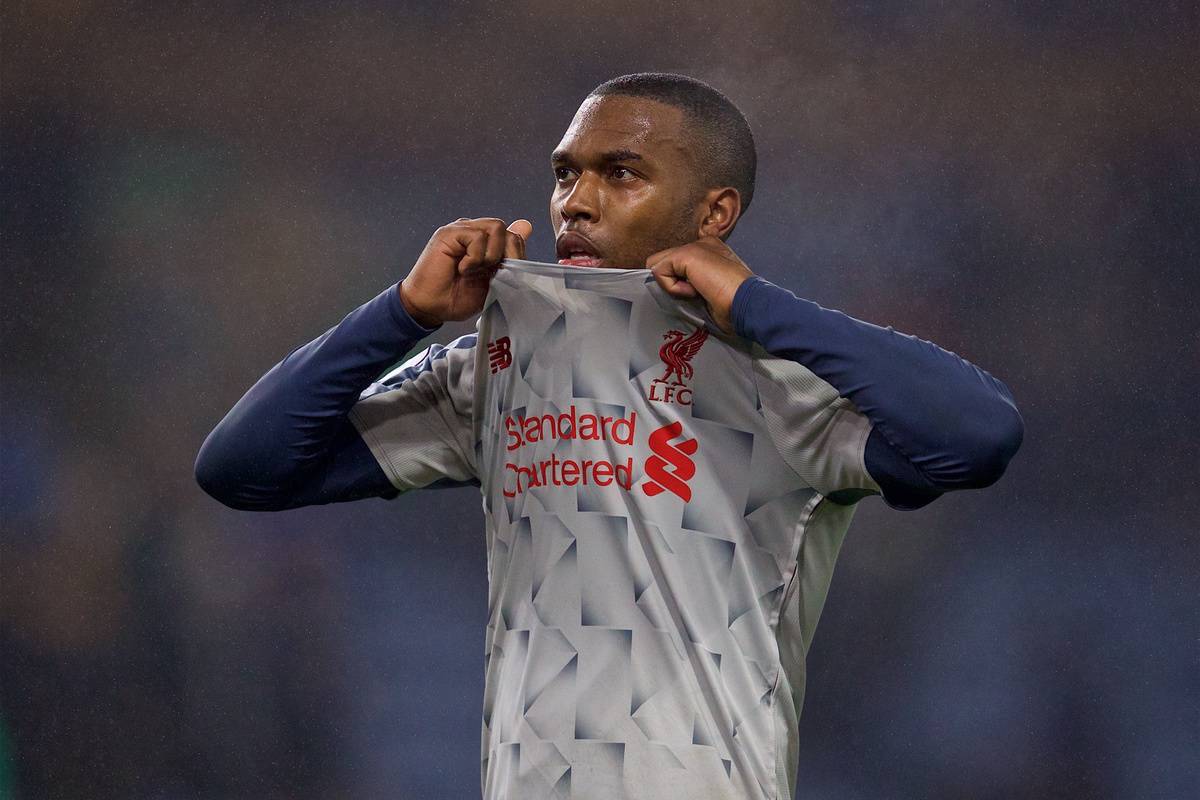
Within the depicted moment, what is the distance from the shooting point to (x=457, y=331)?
3.23 metres

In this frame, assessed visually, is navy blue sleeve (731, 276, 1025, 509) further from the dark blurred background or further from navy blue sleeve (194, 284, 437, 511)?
the dark blurred background

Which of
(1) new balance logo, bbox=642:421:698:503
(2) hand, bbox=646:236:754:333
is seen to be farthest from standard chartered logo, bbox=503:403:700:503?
(2) hand, bbox=646:236:754:333

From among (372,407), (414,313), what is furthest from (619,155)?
(372,407)

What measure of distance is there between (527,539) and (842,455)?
31 cm

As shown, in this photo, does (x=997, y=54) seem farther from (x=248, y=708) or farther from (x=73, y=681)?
(x=73, y=681)

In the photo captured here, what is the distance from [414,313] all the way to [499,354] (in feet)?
0.33

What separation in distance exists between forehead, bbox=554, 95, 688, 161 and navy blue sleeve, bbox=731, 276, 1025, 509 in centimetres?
27

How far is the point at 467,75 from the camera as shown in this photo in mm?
3279

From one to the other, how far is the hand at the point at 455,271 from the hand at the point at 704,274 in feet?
0.57

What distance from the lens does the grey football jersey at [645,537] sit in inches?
54.1

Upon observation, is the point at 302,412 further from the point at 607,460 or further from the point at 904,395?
the point at 904,395

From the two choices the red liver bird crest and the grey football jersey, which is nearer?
the grey football jersey

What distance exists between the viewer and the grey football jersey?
4.50ft

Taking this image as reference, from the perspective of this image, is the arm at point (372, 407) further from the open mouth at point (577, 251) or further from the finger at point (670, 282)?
the finger at point (670, 282)
